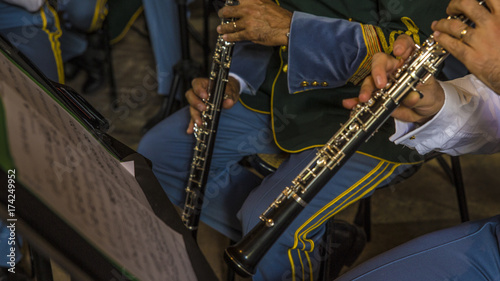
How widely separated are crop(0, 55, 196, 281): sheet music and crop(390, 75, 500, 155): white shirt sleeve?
0.50 meters

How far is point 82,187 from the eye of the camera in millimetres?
441

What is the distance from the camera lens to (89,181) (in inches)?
18.3

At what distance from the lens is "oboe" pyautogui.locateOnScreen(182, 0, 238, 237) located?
1.05m

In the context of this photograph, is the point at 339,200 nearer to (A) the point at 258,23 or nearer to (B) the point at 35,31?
(A) the point at 258,23

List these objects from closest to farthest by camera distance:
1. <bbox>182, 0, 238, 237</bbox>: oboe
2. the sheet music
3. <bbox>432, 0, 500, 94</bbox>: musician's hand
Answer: the sheet music → <bbox>432, 0, 500, 94</bbox>: musician's hand → <bbox>182, 0, 238, 237</bbox>: oboe

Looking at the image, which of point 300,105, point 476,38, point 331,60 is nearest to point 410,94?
point 476,38

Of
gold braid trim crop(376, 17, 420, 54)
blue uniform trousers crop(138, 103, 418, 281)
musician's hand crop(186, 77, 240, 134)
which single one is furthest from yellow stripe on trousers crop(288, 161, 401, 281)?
musician's hand crop(186, 77, 240, 134)

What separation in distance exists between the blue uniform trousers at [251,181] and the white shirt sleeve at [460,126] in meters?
0.13

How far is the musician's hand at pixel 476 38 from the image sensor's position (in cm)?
68

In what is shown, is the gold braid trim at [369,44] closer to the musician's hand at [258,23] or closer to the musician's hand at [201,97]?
the musician's hand at [258,23]

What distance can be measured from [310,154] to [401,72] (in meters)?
0.34

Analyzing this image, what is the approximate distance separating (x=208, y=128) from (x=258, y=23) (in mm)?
245

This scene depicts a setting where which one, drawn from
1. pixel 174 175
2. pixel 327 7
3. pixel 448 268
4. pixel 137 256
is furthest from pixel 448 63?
pixel 137 256

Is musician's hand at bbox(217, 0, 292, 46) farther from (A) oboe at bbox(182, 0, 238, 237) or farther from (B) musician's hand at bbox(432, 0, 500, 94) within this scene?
(B) musician's hand at bbox(432, 0, 500, 94)
